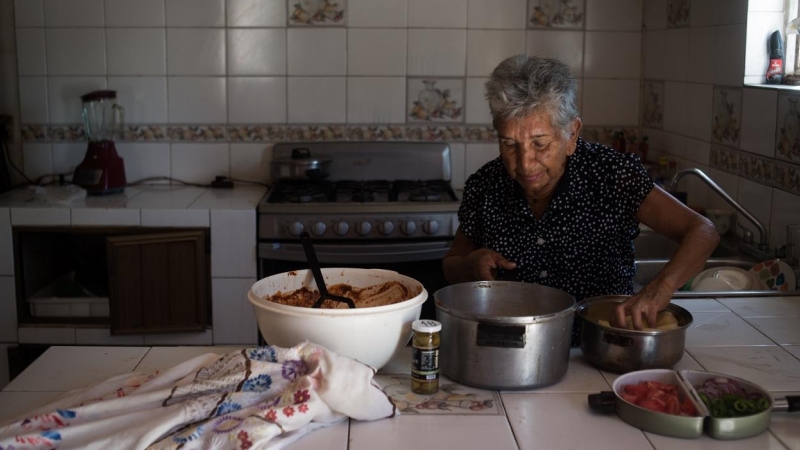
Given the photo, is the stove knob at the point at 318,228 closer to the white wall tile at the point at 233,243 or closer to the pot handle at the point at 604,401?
the white wall tile at the point at 233,243

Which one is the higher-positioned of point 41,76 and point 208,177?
point 41,76

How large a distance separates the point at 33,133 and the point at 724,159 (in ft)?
8.82

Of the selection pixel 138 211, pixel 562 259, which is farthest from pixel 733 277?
pixel 138 211

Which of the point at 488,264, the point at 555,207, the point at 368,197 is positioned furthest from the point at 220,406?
the point at 368,197

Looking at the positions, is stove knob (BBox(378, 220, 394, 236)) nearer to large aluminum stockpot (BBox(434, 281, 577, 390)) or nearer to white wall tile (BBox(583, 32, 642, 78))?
white wall tile (BBox(583, 32, 642, 78))

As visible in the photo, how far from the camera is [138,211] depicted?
10.4 ft

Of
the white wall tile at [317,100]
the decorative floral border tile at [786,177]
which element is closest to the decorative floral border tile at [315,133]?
the white wall tile at [317,100]

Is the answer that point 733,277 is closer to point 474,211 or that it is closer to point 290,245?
point 474,211

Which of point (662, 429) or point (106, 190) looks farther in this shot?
point (106, 190)

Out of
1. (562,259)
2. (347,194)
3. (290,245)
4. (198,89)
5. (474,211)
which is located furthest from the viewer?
(198,89)

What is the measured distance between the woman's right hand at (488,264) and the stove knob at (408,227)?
1.17 meters

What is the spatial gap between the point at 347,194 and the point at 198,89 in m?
0.80

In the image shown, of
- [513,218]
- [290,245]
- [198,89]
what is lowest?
[290,245]

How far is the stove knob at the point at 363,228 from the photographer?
3.18m
